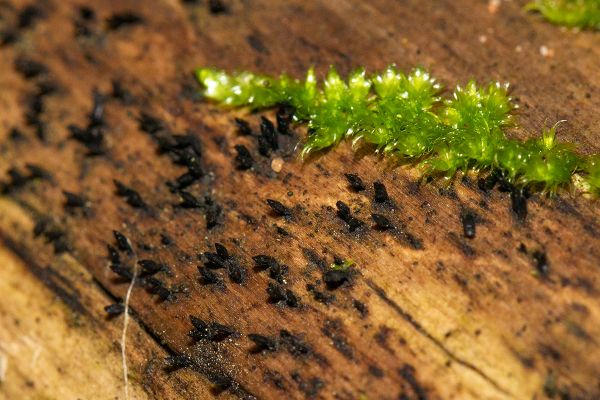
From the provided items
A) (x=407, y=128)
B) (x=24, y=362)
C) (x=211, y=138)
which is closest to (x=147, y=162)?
(x=211, y=138)

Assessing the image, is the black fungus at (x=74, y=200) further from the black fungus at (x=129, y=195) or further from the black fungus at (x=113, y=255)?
the black fungus at (x=113, y=255)

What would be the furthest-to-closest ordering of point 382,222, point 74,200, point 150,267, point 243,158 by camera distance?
point 74,200 < point 243,158 < point 150,267 < point 382,222

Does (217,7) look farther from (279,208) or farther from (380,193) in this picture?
(380,193)

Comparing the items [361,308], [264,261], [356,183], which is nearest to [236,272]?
[264,261]

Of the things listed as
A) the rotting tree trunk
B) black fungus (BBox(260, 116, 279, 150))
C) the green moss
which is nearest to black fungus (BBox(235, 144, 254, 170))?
the rotting tree trunk

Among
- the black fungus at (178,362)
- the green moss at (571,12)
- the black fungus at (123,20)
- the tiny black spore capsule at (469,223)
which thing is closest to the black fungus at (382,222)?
the tiny black spore capsule at (469,223)
